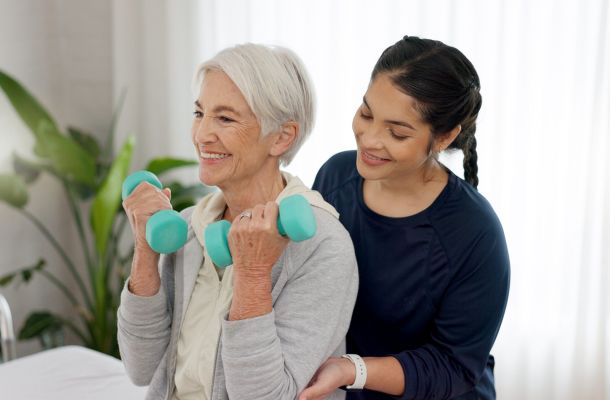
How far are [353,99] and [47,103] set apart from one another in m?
1.47

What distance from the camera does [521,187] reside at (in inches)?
101

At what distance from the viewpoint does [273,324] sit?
1314 mm

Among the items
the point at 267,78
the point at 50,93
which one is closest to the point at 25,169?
the point at 50,93

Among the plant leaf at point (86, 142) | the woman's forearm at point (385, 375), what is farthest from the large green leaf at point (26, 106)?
the woman's forearm at point (385, 375)

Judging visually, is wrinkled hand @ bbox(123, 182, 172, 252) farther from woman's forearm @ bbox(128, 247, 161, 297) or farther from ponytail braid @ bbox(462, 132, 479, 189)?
ponytail braid @ bbox(462, 132, 479, 189)

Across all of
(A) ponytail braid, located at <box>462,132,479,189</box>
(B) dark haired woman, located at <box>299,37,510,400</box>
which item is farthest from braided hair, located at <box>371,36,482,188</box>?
(A) ponytail braid, located at <box>462,132,479,189</box>

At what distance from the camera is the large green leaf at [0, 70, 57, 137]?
285cm

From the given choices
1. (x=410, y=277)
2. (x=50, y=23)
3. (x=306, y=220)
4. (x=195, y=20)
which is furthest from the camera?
(x=50, y=23)

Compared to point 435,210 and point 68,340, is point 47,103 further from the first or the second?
point 435,210

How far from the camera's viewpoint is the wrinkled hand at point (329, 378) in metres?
1.36

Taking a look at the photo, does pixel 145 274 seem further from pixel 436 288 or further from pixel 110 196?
pixel 110 196

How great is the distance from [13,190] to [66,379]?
3.26 ft

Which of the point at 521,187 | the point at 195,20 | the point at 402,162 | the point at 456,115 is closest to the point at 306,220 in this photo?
the point at 402,162

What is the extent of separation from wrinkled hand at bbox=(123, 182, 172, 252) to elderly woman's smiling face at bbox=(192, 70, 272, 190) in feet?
0.30
